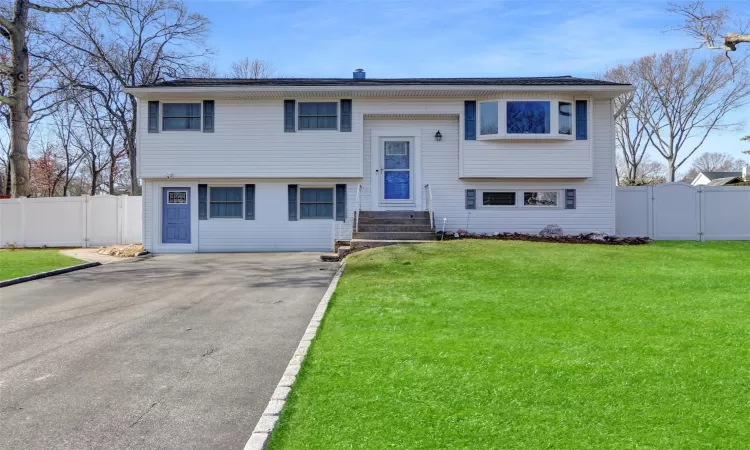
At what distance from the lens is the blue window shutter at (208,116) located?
56.2ft

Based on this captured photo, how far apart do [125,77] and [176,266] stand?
23297mm

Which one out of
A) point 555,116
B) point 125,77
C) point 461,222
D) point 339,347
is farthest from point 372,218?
point 125,77

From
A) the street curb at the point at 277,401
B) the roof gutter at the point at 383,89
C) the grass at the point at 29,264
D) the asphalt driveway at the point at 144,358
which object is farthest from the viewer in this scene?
the roof gutter at the point at 383,89

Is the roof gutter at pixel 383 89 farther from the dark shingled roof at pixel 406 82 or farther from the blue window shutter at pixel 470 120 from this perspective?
the blue window shutter at pixel 470 120

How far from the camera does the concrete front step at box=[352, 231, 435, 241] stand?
15.0 m

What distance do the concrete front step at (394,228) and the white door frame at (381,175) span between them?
138 cm

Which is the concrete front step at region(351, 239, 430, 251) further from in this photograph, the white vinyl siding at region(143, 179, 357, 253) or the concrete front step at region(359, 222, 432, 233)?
the white vinyl siding at region(143, 179, 357, 253)

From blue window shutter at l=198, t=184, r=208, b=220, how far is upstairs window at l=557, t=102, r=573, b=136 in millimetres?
11387

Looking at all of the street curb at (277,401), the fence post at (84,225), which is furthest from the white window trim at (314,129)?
the street curb at (277,401)

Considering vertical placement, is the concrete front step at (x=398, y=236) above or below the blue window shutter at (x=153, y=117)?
below

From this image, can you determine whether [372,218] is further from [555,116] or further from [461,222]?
[555,116]

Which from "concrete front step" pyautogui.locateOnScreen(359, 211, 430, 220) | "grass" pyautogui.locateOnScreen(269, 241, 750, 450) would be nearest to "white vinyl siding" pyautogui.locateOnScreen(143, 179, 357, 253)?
"concrete front step" pyautogui.locateOnScreen(359, 211, 430, 220)

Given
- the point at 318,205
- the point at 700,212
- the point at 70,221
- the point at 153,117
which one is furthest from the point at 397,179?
the point at 70,221

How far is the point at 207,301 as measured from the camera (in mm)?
8594
